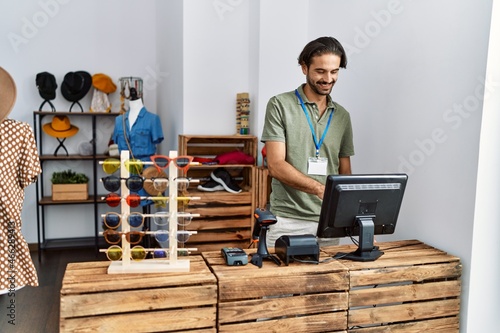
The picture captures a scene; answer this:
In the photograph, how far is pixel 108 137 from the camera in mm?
5551

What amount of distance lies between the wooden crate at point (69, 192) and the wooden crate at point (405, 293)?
→ 12.5ft

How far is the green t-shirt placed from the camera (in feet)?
7.51

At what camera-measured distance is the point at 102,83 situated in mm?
5246

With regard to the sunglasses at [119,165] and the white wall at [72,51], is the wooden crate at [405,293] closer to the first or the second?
the sunglasses at [119,165]

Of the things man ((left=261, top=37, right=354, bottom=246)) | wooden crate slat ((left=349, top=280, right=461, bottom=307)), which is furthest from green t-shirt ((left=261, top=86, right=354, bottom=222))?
wooden crate slat ((left=349, top=280, right=461, bottom=307))

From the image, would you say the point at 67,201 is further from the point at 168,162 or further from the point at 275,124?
the point at 168,162

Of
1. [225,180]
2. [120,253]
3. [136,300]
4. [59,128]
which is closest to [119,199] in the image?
[120,253]

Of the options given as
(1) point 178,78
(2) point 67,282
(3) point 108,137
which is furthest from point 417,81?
(3) point 108,137

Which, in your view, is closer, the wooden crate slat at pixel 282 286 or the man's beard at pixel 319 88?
the wooden crate slat at pixel 282 286

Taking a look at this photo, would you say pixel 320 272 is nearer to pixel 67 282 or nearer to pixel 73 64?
pixel 67 282

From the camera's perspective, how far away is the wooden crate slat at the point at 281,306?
171 centimetres

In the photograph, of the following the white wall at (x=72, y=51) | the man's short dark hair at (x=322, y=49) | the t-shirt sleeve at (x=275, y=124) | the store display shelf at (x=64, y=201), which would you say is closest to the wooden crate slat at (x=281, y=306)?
the t-shirt sleeve at (x=275, y=124)

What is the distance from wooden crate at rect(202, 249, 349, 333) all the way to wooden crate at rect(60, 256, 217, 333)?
7 cm

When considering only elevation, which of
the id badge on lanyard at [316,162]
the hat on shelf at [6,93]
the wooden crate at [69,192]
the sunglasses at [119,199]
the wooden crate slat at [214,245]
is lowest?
the wooden crate slat at [214,245]
